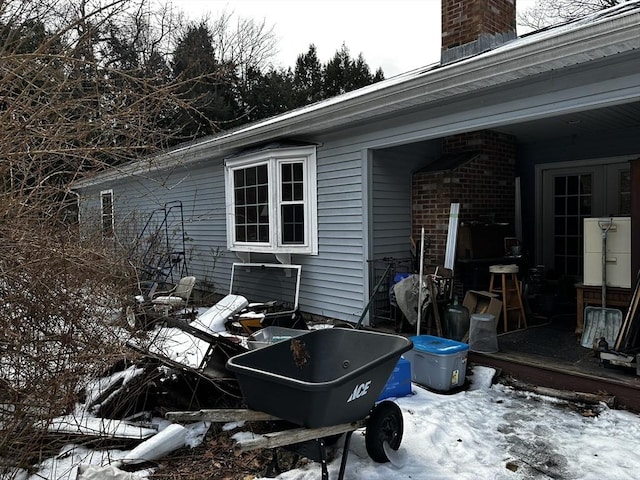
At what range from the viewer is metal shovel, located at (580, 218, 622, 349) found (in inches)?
186

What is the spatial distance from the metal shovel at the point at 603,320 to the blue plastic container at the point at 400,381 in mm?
2084

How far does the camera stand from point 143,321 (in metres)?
4.60

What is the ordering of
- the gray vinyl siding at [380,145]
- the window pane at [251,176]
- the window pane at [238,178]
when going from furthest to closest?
the window pane at [238,178]
the window pane at [251,176]
the gray vinyl siding at [380,145]

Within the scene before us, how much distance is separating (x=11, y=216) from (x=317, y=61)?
25294 millimetres

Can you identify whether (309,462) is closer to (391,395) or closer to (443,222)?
(391,395)

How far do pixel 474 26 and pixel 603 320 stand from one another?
3.99 meters

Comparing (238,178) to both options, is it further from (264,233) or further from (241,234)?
(264,233)

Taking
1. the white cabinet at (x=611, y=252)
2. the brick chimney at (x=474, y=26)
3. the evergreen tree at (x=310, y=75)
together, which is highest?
the evergreen tree at (x=310, y=75)

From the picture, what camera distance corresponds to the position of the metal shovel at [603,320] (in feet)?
15.5

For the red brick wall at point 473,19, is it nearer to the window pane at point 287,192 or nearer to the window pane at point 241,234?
the window pane at point 287,192

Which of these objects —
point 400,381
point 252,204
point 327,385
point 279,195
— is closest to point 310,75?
point 252,204

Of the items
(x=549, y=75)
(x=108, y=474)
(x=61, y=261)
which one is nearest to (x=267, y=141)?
(x=549, y=75)

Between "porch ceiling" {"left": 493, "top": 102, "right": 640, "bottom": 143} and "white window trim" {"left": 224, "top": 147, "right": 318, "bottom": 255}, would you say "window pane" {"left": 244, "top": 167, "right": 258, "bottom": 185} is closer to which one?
"white window trim" {"left": 224, "top": 147, "right": 318, "bottom": 255}

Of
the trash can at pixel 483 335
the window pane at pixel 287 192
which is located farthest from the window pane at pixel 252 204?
the trash can at pixel 483 335
